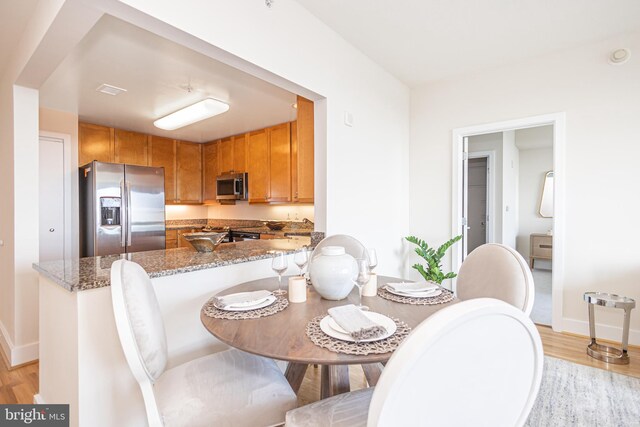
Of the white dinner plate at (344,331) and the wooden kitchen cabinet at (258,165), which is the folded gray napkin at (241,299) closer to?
the white dinner plate at (344,331)

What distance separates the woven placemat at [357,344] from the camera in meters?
0.94

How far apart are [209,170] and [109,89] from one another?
244 centimetres

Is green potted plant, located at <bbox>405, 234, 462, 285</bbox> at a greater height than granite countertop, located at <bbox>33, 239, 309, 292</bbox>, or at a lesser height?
lesser

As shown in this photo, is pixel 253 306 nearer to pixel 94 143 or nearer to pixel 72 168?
pixel 72 168

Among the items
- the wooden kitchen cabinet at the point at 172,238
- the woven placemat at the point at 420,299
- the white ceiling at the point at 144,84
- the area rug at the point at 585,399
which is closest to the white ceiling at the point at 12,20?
the white ceiling at the point at 144,84

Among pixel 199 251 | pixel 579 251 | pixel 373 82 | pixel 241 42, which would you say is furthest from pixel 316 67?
pixel 579 251

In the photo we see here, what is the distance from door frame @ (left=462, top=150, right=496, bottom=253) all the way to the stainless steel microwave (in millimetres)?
3706

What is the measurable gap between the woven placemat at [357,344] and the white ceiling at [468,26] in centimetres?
217

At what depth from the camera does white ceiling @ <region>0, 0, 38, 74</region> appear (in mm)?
1902

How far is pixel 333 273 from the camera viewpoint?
55.0 inches

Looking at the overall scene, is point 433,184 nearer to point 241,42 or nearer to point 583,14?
point 583,14

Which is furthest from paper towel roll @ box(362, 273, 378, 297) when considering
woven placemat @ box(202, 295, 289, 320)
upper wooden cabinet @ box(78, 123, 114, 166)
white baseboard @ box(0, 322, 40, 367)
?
upper wooden cabinet @ box(78, 123, 114, 166)

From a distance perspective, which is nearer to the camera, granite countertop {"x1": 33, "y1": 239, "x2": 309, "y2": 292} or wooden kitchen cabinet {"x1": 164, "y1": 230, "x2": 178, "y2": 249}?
granite countertop {"x1": 33, "y1": 239, "x2": 309, "y2": 292}

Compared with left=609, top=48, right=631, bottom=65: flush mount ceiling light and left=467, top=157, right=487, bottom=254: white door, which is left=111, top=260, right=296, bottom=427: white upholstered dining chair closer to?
left=609, top=48, right=631, bottom=65: flush mount ceiling light
